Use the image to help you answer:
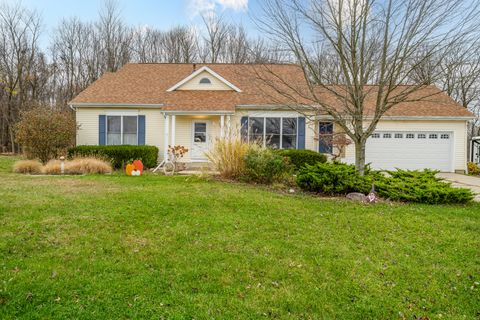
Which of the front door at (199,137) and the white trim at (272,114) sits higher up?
the white trim at (272,114)

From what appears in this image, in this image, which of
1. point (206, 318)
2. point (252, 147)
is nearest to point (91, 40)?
point (252, 147)

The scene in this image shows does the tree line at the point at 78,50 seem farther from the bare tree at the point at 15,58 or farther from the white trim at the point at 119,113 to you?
the white trim at the point at 119,113

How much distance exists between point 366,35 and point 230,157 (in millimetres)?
4975

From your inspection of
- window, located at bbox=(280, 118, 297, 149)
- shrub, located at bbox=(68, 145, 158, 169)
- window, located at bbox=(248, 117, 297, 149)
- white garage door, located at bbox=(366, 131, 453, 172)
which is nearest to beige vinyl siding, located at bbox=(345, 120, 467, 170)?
white garage door, located at bbox=(366, 131, 453, 172)

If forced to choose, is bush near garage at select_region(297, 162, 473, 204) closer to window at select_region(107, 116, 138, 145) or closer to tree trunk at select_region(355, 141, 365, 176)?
tree trunk at select_region(355, 141, 365, 176)

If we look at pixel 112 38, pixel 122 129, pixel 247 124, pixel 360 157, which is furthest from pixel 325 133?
pixel 112 38

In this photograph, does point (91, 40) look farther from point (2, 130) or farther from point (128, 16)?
point (2, 130)

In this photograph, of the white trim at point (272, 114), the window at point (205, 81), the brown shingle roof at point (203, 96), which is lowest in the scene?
the white trim at point (272, 114)

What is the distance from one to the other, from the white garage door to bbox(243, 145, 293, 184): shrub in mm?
7831

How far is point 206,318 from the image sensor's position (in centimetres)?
266

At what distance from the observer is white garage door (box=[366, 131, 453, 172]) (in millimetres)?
14367

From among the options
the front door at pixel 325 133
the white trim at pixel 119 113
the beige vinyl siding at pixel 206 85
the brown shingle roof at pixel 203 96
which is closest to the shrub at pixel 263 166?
the brown shingle roof at pixel 203 96

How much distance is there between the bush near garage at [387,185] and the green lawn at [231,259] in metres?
0.62

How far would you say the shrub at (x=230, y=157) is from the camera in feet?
29.7
